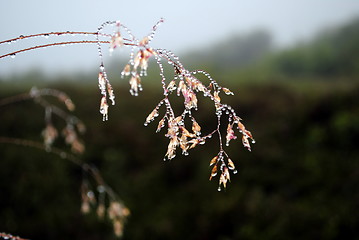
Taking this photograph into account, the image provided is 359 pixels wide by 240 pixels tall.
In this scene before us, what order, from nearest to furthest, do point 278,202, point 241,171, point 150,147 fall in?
1. point 278,202
2. point 241,171
3. point 150,147

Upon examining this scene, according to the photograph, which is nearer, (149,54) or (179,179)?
(149,54)

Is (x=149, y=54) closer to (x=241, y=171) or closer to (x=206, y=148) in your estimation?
(x=241, y=171)

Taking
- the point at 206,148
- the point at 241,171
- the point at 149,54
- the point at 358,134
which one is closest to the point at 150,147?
the point at 206,148

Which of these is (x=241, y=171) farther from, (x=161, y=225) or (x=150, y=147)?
(x=150, y=147)

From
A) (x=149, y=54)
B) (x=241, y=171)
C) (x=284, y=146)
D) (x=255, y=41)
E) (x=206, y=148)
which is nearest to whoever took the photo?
(x=149, y=54)

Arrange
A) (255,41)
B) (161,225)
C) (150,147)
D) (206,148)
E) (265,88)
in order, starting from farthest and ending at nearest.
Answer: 1. (255,41)
2. (265,88)
3. (150,147)
4. (206,148)
5. (161,225)

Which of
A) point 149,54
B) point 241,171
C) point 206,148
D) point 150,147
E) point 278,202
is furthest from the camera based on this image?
point 150,147

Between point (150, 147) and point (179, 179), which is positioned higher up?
point (150, 147)

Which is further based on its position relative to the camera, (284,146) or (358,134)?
(284,146)

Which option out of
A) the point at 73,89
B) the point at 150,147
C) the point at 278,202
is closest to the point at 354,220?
the point at 278,202

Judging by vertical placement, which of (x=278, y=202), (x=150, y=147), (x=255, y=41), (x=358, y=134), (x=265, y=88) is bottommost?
(x=278, y=202)
